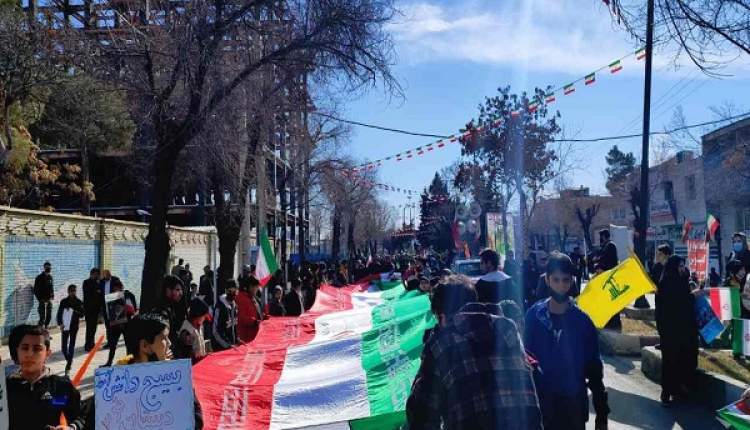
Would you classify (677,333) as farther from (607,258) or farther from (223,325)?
(223,325)

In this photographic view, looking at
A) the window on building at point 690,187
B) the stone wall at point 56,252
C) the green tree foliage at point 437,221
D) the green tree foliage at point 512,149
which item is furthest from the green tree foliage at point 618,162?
the stone wall at point 56,252

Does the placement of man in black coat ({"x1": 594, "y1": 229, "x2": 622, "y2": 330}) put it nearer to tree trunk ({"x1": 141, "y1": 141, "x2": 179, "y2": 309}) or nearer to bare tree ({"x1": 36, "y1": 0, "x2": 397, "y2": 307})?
bare tree ({"x1": 36, "y1": 0, "x2": 397, "y2": 307})

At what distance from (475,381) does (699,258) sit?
13478 mm

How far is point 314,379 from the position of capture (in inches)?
295

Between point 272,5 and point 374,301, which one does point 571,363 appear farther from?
point 374,301

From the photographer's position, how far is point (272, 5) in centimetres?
1202

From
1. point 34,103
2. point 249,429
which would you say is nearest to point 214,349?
point 249,429

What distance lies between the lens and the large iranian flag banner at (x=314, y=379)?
6145 mm

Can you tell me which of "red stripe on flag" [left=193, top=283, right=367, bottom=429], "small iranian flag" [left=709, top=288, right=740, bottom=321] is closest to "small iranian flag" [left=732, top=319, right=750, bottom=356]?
"small iranian flag" [left=709, top=288, right=740, bottom=321]

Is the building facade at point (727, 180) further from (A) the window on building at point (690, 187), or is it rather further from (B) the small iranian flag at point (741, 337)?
(B) the small iranian flag at point (741, 337)

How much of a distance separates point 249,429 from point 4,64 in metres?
13.4

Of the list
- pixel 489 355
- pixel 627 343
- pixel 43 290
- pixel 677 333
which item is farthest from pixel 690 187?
pixel 489 355

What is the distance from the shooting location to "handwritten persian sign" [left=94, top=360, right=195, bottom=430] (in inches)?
156

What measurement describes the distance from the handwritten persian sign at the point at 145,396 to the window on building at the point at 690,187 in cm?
4880
